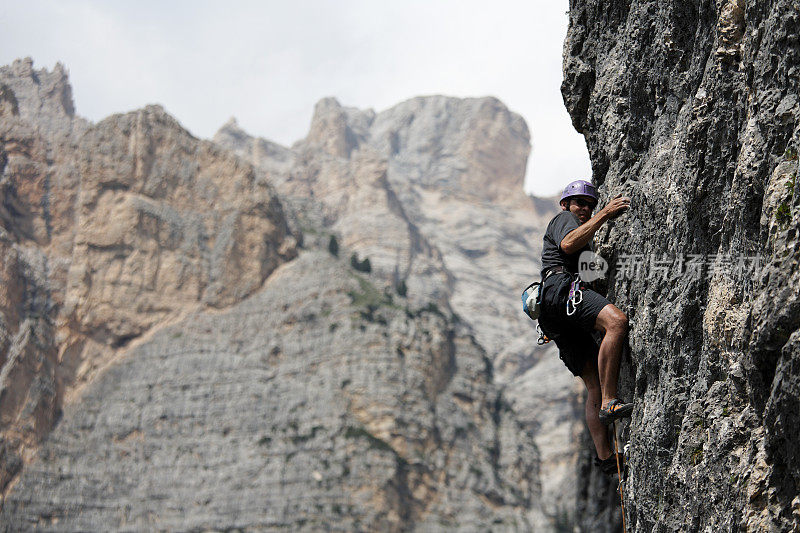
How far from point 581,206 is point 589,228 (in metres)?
1.08

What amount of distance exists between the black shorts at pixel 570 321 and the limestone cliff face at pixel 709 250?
14.6 inches

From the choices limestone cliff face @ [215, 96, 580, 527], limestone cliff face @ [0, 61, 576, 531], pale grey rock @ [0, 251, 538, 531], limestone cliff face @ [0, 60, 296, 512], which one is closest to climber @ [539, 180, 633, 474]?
pale grey rock @ [0, 251, 538, 531]

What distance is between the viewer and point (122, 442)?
7806cm

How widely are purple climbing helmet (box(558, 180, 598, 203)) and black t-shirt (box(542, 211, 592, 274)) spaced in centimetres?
46

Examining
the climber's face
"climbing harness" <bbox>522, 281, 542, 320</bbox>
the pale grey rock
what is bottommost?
"climbing harness" <bbox>522, 281, 542, 320</bbox>

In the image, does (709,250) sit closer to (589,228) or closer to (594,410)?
(589,228)

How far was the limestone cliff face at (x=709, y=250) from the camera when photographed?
5090 mm

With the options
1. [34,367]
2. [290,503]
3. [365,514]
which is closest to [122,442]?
[34,367]

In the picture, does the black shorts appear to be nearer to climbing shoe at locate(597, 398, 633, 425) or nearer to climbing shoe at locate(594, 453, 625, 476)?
climbing shoe at locate(597, 398, 633, 425)

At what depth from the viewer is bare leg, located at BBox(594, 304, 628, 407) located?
24.6 ft

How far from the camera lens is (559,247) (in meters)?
8.08

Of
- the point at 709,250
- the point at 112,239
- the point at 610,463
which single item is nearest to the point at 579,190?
the point at 709,250

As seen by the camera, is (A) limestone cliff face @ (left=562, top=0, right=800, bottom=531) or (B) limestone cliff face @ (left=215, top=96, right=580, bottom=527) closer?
(A) limestone cliff face @ (left=562, top=0, right=800, bottom=531)

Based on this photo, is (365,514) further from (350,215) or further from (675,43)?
(350,215)
